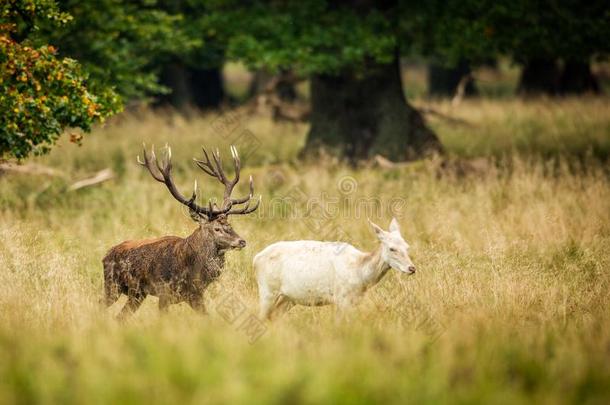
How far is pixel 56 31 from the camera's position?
12.7m

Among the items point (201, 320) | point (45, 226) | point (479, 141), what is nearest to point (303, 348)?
point (201, 320)

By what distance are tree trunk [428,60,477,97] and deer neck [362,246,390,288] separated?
24019 mm

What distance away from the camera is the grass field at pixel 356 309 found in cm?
558

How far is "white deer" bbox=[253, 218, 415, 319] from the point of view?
25.1 ft

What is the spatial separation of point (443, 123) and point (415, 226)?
10047 millimetres

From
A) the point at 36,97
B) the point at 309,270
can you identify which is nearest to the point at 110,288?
the point at 309,270

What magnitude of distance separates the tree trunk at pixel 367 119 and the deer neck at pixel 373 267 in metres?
8.76

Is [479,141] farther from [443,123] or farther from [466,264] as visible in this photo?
[466,264]

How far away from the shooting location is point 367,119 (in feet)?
54.6

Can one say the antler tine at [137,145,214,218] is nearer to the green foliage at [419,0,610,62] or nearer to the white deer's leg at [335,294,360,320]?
the white deer's leg at [335,294,360,320]

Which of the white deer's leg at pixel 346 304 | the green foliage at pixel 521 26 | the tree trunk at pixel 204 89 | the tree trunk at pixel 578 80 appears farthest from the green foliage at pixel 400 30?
the tree trunk at pixel 204 89

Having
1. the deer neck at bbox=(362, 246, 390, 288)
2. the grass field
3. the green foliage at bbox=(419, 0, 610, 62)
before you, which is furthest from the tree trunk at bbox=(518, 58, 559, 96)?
the deer neck at bbox=(362, 246, 390, 288)

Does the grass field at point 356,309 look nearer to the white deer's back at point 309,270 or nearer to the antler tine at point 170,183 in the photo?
the white deer's back at point 309,270

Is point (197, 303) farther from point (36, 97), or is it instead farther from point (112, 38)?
point (112, 38)
